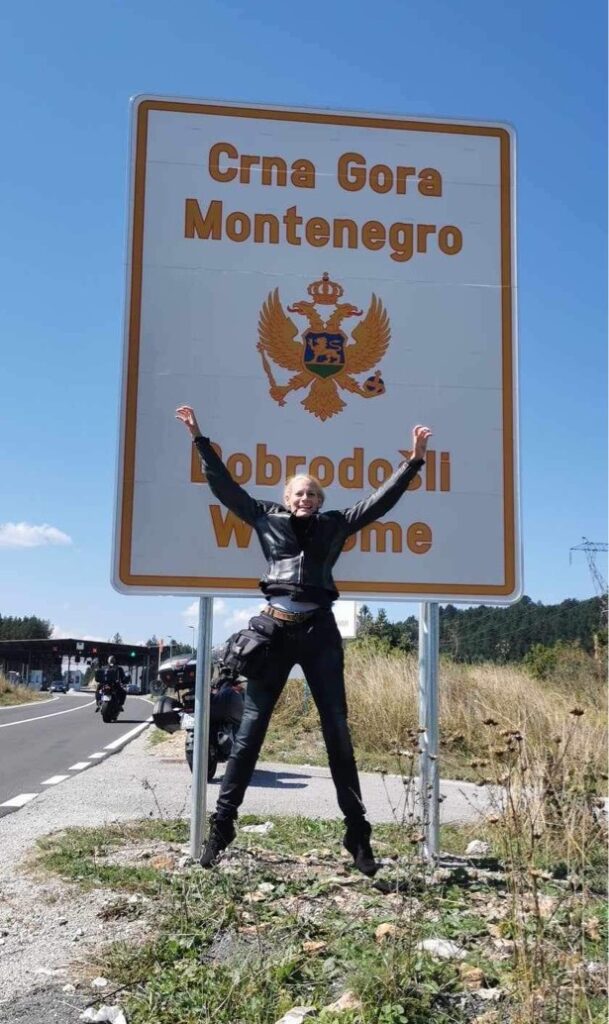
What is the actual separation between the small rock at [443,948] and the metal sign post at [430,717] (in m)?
1.15

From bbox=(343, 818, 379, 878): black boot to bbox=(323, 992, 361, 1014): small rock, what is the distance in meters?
1.45

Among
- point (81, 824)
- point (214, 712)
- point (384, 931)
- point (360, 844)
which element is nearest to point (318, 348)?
point (360, 844)

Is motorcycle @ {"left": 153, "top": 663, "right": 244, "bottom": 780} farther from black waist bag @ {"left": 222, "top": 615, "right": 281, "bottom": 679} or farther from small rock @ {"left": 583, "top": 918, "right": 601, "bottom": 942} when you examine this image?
small rock @ {"left": 583, "top": 918, "right": 601, "bottom": 942}

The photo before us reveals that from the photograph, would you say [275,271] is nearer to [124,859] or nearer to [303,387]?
[303,387]

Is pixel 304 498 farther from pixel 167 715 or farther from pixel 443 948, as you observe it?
pixel 167 715

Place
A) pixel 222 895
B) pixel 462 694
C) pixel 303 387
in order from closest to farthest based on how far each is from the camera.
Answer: pixel 222 895 < pixel 303 387 < pixel 462 694

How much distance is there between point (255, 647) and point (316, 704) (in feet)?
1.38

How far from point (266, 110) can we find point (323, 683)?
3461mm

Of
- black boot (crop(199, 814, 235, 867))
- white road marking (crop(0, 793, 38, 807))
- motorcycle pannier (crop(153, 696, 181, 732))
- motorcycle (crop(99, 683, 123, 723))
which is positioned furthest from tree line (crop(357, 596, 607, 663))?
motorcycle (crop(99, 683, 123, 723))

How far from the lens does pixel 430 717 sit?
5195 mm

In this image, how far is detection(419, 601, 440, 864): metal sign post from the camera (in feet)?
16.3

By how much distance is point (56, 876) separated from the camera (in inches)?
187

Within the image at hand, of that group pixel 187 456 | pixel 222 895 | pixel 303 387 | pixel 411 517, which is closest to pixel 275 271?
pixel 303 387

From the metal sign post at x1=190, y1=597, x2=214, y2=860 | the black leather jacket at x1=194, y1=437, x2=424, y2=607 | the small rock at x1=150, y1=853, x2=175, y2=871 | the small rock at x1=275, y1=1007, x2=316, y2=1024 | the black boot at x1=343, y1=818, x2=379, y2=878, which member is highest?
the black leather jacket at x1=194, y1=437, x2=424, y2=607
